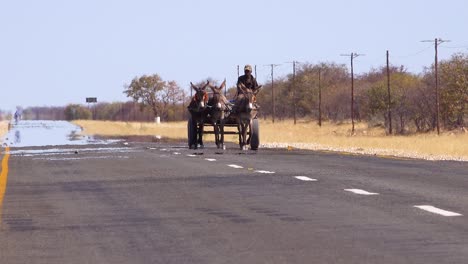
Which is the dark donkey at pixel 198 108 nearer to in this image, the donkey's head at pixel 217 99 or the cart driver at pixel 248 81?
the donkey's head at pixel 217 99

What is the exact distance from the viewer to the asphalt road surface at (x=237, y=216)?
9781mm

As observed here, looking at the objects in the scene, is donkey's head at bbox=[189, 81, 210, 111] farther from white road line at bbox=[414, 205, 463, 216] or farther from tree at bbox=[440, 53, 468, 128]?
tree at bbox=[440, 53, 468, 128]

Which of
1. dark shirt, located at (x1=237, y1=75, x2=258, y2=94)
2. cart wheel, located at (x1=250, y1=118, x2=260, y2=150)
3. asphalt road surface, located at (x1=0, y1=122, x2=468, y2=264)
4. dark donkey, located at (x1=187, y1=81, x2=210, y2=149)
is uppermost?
dark shirt, located at (x1=237, y1=75, x2=258, y2=94)

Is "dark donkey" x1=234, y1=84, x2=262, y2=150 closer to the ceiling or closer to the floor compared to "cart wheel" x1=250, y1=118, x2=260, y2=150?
closer to the ceiling

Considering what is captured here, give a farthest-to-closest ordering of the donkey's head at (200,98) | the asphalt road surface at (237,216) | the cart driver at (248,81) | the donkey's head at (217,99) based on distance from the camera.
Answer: the donkey's head at (200,98) < the donkey's head at (217,99) < the cart driver at (248,81) < the asphalt road surface at (237,216)

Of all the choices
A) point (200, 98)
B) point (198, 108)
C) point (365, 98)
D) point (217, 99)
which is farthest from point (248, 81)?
point (365, 98)

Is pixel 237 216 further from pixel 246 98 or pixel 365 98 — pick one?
pixel 365 98

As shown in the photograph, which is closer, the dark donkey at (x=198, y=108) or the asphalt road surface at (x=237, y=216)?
the asphalt road surface at (x=237, y=216)

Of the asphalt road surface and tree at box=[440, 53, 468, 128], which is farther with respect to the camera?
tree at box=[440, 53, 468, 128]

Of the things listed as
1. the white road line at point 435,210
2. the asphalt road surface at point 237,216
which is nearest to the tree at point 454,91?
the asphalt road surface at point 237,216

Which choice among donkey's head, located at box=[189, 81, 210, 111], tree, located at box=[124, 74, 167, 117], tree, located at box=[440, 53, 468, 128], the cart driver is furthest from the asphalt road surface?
tree, located at box=[124, 74, 167, 117]

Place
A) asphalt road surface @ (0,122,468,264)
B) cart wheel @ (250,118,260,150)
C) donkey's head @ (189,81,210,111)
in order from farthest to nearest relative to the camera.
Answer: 1. cart wheel @ (250,118,260,150)
2. donkey's head @ (189,81,210,111)
3. asphalt road surface @ (0,122,468,264)

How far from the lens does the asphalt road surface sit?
9781 mm

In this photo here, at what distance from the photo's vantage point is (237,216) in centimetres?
1316
